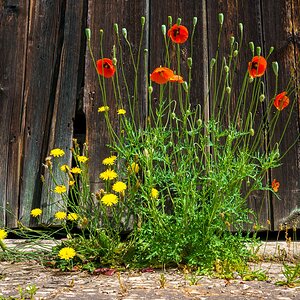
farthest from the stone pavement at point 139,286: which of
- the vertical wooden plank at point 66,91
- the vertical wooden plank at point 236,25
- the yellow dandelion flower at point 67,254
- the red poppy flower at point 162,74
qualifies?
the vertical wooden plank at point 236,25

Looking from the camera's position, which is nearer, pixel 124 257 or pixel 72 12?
pixel 124 257

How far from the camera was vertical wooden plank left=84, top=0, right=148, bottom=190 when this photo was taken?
3.84 meters

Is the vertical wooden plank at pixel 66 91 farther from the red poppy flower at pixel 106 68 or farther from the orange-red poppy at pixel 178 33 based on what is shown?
the orange-red poppy at pixel 178 33

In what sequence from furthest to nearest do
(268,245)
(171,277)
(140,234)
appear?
(268,245) < (140,234) < (171,277)

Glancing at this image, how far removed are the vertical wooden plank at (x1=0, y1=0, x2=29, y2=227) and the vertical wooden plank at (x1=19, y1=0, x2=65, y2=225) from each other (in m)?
0.04

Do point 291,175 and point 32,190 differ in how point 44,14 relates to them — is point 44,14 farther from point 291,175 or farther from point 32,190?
point 291,175

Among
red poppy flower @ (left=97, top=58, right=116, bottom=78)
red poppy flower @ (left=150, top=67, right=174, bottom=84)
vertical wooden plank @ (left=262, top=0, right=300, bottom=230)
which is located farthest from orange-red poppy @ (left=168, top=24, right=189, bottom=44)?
vertical wooden plank @ (left=262, top=0, right=300, bottom=230)

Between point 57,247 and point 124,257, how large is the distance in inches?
16.6

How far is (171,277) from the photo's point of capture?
305cm

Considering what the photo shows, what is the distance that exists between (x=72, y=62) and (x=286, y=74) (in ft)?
4.62

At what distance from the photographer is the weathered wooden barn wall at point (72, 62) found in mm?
3859

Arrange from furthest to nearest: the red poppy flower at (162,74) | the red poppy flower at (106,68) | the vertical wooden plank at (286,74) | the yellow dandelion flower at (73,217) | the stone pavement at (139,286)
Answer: the vertical wooden plank at (286,74)
the yellow dandelion flower at (73,217)
the red poppy flower at (106,68)
the red poppy flower at (162,74)
the stone pavement at (139,286)

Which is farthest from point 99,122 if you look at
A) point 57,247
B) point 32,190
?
point 57,247

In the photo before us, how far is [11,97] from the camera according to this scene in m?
3.94
